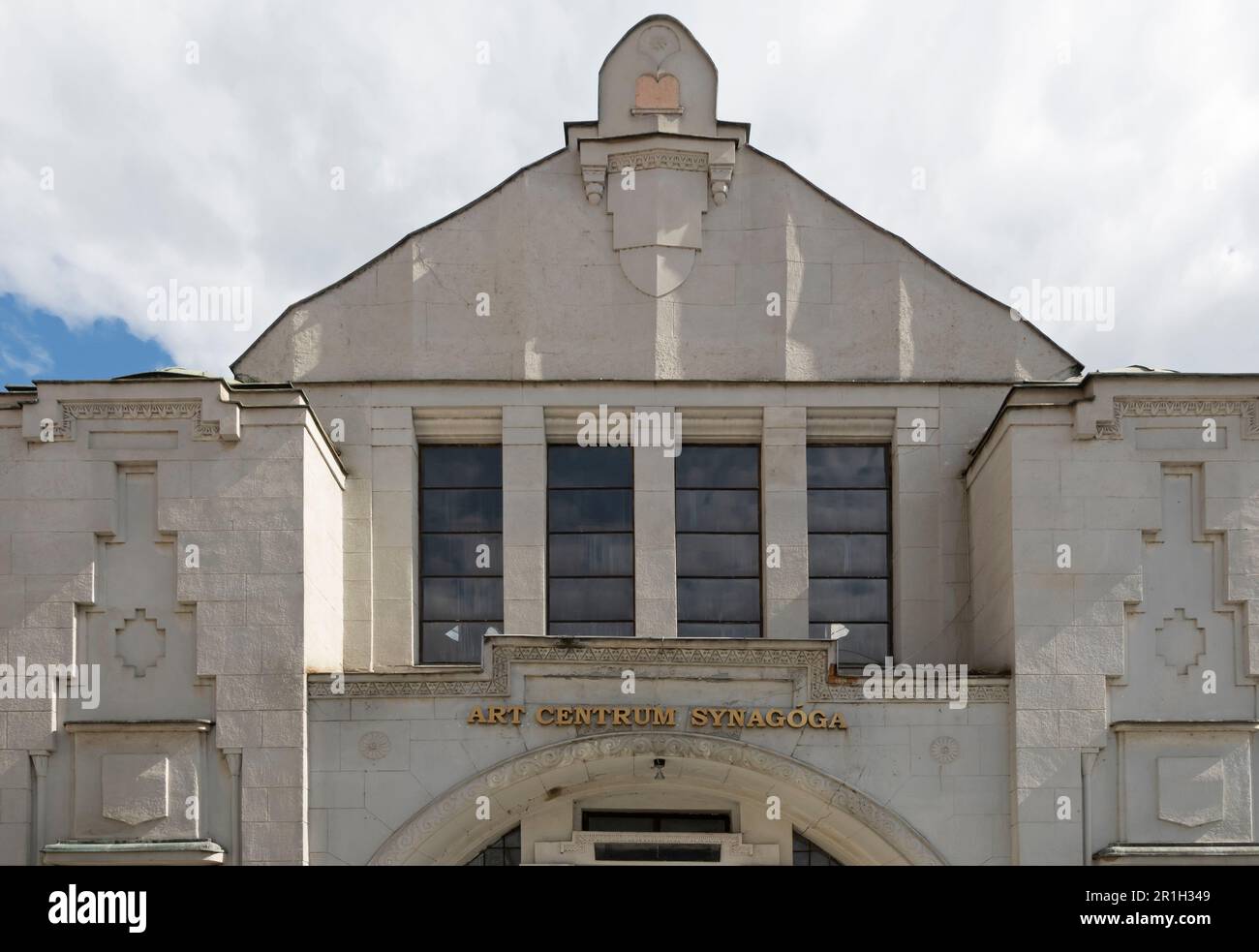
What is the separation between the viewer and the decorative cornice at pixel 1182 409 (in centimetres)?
2372

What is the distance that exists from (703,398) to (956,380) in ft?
11.3

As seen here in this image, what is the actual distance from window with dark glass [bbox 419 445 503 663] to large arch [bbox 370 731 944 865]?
2589mm

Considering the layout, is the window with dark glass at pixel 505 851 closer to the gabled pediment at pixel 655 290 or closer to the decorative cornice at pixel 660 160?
the gabled pediment at pixel 655 290

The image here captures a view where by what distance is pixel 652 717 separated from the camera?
76.6ft

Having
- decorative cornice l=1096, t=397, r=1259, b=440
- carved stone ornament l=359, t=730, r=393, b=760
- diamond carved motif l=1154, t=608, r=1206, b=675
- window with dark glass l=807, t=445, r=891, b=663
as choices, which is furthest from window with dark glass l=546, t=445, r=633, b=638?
diamond carved motif l=1154, t=608, r=1206, b=675

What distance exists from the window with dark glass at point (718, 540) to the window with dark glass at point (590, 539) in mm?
724

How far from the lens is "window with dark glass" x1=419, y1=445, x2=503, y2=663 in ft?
83.7

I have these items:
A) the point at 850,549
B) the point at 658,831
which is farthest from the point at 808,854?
the point at 850,549

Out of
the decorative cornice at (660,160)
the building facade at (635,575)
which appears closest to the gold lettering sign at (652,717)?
the building facade at (635,575)

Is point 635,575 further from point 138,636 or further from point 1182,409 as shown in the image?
point 1182,409

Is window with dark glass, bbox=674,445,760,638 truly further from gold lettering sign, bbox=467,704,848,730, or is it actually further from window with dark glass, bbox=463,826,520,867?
window with dark glass, bbox=463,826,520,867

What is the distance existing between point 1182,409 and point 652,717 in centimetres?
760
